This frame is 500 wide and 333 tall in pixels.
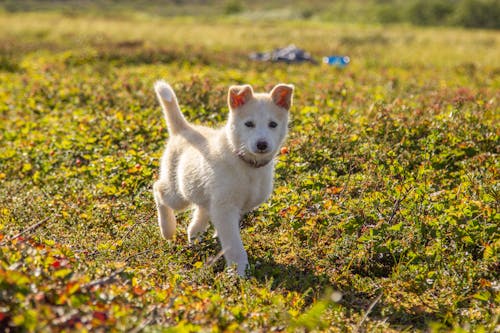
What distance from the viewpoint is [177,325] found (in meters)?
4.14

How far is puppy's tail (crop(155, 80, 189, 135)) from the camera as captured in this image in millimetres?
7100

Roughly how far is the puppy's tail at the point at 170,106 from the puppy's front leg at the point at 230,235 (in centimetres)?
156

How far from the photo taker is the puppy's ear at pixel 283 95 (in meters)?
6.26

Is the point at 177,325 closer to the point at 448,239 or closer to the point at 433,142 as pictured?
the point at 448,239

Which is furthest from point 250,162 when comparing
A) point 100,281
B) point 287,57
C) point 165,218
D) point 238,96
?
point 287,57

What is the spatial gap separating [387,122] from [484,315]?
4515 millimetres

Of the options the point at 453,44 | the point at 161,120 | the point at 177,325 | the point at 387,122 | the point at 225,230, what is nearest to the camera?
the point at 177,325

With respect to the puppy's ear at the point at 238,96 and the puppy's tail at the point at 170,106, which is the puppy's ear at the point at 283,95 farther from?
the puppy's tail at the point at 170,106

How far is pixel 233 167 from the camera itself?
20.1 ft

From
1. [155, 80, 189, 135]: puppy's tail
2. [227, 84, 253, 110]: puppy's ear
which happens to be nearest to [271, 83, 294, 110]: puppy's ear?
[227, 84, 253, 110]: puppy's ear

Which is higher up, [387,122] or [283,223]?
[387,122]

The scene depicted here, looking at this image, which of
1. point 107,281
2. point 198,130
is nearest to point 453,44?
point 198,130

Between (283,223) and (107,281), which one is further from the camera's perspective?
(283,223)

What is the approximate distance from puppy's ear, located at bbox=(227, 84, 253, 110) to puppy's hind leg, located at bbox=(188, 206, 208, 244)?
1.31 m
